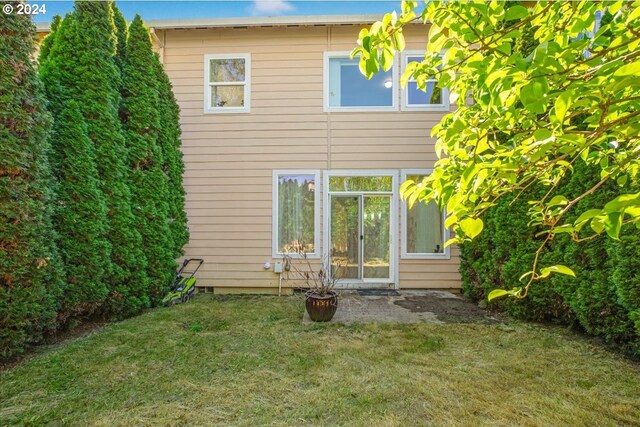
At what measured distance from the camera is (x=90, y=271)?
3.62 metres

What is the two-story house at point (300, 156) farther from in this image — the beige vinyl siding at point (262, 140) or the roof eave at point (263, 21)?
the roof eave at point (263, 21)

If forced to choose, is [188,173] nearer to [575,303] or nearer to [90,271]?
[90,271]

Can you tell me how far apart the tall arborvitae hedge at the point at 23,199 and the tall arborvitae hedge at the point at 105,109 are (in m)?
0.72

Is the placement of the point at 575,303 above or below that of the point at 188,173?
below

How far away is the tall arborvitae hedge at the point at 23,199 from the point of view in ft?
8.86

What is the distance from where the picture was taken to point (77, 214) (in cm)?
360

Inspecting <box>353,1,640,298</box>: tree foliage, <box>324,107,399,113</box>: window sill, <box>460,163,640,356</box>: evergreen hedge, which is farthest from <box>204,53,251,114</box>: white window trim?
<box>353,1,640,298</box>: tree foliage

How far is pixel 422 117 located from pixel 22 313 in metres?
6.44

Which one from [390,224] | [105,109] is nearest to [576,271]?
[390,224]

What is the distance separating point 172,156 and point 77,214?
6.43 feet

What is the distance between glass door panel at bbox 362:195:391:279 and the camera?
6.00 meters

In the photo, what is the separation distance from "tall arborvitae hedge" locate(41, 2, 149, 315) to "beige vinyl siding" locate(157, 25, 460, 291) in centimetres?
175

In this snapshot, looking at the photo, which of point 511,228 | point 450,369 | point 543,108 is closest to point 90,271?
point 450,369

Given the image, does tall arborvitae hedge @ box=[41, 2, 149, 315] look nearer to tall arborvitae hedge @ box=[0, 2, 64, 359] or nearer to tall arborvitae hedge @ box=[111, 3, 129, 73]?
tall arborvitae hedge @ box=[111, 3, 129, 73]
